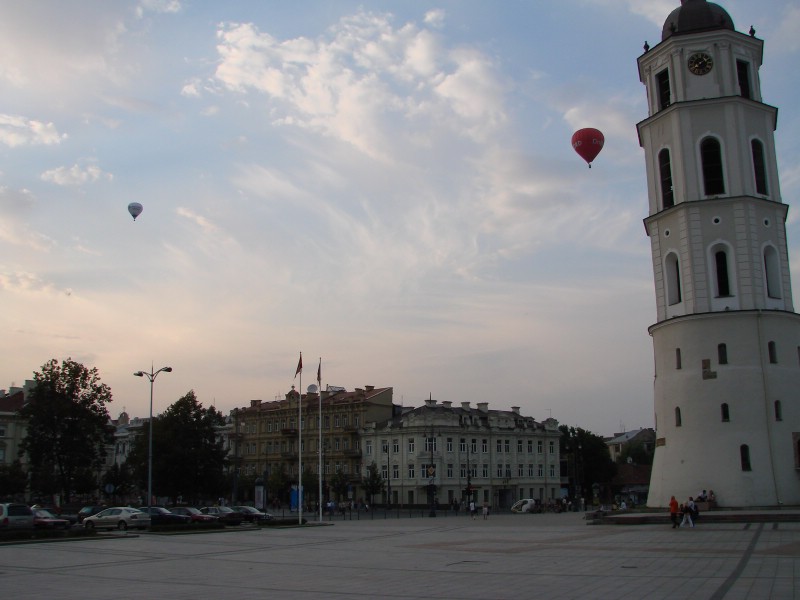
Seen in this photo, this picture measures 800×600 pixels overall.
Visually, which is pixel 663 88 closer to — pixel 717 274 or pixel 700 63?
pixel 700 63

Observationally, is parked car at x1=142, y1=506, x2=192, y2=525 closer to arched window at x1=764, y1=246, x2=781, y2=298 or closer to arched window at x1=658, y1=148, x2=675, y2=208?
arched window at x1=658, y1=148, x2=675, y2=208

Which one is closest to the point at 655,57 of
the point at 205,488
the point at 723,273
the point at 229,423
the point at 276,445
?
the point at 723,273

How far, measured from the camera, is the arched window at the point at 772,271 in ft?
141

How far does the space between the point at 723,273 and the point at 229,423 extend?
96628 millimetres

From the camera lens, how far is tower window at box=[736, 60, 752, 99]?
45.4 m

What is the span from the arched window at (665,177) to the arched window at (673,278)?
3.32m

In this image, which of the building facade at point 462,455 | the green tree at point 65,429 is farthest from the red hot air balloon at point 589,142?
the building facade at point 462,455

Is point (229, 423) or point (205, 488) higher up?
point (229, 423)

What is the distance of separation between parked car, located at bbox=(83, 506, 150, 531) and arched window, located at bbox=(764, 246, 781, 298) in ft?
124

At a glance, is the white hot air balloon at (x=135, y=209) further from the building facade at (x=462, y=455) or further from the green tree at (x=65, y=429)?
the building facade at (x=462, y=455)

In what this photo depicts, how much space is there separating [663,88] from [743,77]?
455 cm

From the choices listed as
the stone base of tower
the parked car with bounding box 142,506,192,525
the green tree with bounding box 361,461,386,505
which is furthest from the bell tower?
the green tree with bounding box 361,461,386,505

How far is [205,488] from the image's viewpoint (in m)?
75.2

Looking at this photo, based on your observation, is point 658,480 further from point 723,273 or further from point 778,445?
point 723,273
